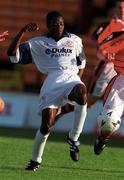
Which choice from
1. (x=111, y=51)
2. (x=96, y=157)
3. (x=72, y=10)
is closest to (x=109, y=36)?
(x=111, y=51)

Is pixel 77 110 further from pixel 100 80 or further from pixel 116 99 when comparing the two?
pixel 100 80

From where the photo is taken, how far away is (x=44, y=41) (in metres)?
10.9

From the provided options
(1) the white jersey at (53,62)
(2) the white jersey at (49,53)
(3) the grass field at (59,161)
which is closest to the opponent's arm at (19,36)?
(1) the white jersey at (53,62)

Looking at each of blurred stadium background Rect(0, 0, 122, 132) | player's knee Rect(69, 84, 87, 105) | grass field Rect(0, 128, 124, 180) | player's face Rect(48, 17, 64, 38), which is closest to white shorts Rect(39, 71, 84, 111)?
player's knee Rect(69, 84, 87, 105)

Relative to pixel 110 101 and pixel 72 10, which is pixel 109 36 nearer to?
pixel 110 101

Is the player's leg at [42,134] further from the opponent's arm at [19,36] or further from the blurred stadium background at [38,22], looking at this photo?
the blurred stadium background at [38,22]

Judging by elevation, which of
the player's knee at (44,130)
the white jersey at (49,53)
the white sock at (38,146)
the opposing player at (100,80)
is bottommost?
the opposing player at (100,80)

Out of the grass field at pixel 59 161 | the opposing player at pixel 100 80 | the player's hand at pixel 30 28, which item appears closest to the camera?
the grass field at pixel 59 161

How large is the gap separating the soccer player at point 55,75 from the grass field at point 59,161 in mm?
273

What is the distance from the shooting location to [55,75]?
10797mm

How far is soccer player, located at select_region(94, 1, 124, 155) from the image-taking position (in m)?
10.7

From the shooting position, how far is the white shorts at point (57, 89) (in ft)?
35.0

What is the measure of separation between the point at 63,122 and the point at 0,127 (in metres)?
1.23

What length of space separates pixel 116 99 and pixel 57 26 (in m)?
1.16
